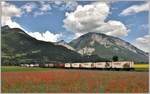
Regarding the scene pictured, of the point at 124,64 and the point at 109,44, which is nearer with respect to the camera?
the point at 109,44

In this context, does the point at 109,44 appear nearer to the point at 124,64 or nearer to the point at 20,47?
the point at 20,47

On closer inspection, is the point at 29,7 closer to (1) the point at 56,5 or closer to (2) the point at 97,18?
(1) the point at 56,5

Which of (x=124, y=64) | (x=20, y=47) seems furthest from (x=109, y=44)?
(x=124, y=64)

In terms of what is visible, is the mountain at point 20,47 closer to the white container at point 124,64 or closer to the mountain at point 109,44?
the mountain at point 109,44

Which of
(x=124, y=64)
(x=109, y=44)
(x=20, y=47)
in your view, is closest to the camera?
(x=109, y=44)

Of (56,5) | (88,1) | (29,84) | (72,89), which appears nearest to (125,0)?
(88,1)

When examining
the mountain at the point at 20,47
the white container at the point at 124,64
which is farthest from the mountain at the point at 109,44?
the white container at the point at 124,64

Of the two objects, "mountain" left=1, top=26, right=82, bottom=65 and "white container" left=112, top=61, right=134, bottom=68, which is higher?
"mountain" left=1, top=26, right=82, bottom=65

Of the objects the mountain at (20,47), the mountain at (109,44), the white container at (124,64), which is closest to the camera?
the mountain at (20,47)

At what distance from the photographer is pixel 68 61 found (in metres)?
22.5

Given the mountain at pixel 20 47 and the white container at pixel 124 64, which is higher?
the mountain at pixel 20 47

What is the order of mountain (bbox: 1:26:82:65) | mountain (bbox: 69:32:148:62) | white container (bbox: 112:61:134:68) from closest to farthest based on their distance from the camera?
mountain (bbox: 1:26:82:65) → mountain (bbox: 69:32:148:62) → white container (bbox: 112:61:134:68)

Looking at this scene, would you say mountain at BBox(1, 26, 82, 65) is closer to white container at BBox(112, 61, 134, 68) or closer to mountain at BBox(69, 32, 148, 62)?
mountain at BBox(69, 32, 148, 62)

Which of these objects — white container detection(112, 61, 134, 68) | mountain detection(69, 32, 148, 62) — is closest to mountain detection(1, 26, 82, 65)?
mountain detection(69, 32, 148, 62)
